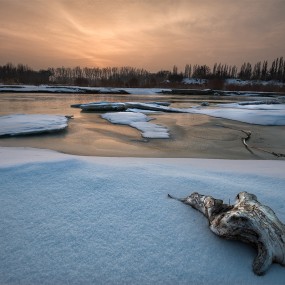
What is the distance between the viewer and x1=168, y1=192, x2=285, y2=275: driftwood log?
3.68 feet

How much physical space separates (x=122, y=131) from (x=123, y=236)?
4.70 m

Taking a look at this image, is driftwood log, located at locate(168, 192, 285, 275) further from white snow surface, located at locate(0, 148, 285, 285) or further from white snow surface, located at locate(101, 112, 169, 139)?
white snow surface, located at locate(101, 112, 169, 139)

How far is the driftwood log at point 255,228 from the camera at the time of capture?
112 centimetres

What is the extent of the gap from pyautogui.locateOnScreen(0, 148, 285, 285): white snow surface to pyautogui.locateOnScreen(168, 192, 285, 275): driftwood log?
44 mm

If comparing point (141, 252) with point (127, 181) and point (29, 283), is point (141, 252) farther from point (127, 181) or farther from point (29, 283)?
point (127, 181)

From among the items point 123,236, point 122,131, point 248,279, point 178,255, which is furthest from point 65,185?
point 122,131

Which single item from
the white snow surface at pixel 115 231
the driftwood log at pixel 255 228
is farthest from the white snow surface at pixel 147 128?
the driftwood log at pixel 255 228

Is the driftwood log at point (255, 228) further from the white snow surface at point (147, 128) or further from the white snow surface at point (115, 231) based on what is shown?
the white snow surface at point (147, 128)

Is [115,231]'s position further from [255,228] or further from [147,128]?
[147,128]

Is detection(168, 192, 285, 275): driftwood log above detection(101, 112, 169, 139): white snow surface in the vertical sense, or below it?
above

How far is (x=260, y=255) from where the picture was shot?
1.13 m

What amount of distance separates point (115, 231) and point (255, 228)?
73 centimetres

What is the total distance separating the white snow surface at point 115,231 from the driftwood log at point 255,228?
0.14ft

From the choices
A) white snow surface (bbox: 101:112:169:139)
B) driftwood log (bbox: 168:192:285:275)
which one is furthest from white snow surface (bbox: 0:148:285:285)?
white snow surface (bbox: 101:112:169:139)
